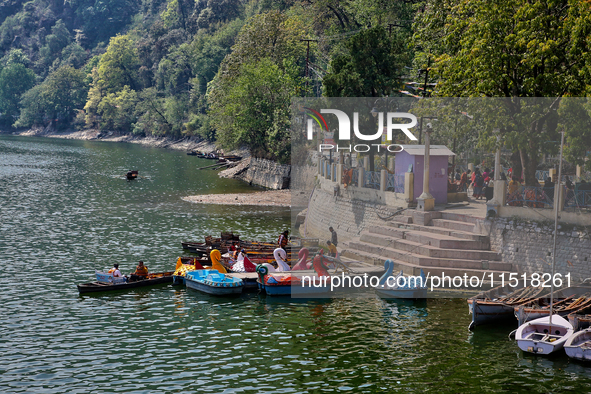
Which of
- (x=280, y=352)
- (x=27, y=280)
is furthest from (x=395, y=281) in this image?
(x=27, y=280)

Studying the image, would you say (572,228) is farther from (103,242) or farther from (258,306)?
(103,242)

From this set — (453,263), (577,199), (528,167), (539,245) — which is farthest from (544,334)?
(528,167)

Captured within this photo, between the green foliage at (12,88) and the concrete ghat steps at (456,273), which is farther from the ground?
the green foliage at (12,88)

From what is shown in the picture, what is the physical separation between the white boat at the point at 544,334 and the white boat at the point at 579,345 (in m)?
0.26

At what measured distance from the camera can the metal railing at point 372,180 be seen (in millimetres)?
34250

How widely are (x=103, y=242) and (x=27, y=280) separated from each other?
864 cm

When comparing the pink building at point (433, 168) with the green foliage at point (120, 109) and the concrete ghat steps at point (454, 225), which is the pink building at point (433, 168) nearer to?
the concrete ghat steps at point (454, 225)

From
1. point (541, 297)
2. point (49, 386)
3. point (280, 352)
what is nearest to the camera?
point (49, 386)

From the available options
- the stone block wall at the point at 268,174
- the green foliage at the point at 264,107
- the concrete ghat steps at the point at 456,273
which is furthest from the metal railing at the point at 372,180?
the green foliage at the point at 264,107

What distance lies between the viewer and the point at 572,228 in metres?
25.7

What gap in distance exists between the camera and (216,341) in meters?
21.8

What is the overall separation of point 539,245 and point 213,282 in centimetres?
1438

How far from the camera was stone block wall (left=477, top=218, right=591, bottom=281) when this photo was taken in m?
25.4

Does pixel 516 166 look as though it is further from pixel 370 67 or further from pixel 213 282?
pixel 213 282
